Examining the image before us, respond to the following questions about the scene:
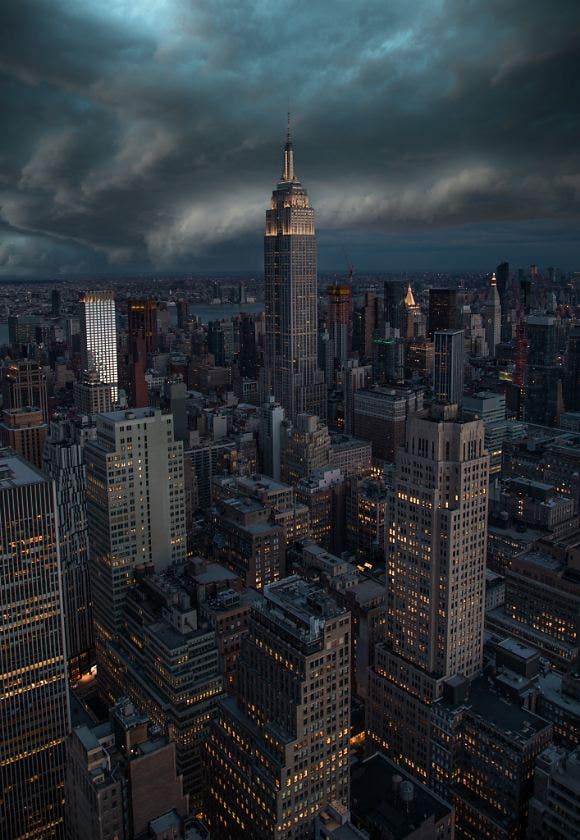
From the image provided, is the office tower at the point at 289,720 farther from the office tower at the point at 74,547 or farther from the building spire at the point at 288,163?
the building spire at the point at 288,163

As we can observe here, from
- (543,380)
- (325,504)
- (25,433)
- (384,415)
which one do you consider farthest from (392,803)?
(543,380)

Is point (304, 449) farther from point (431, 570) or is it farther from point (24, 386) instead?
point (24, 386)

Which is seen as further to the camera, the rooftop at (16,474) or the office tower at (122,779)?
the rooftop at (16,474)

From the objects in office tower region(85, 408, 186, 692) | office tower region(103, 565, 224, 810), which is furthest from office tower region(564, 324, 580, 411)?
office tower region(103, 565, 224, 810)

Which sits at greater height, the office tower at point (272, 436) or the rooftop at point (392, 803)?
the office tower at point (272, 436)

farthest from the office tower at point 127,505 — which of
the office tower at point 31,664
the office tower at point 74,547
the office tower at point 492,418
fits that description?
the office tower at point 492,418

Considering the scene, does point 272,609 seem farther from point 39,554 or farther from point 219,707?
point 39,554
